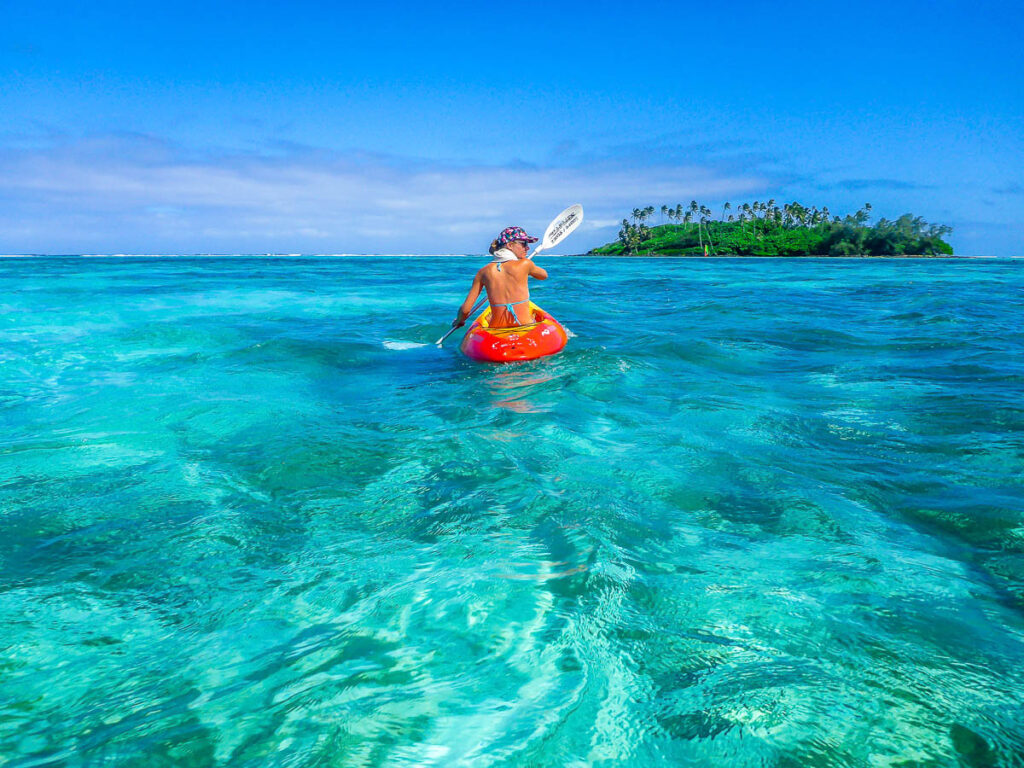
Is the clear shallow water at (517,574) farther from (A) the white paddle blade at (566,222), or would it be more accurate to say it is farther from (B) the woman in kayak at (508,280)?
(A) the white paddle blade at (566,222)

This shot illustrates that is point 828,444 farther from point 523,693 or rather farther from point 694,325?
point 694,325

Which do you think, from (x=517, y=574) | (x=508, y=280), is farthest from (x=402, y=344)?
(x=517, y=574)

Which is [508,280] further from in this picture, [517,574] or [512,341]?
[517,574]

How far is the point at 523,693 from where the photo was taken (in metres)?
2.39

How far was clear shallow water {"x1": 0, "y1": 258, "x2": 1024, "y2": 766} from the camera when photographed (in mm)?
2203

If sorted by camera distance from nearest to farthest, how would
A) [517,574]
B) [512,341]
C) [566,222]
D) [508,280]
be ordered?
1. [517,574]
2. [512,341]
3. [508,280]
4. [566,222]

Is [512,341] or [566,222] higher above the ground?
[566,222]

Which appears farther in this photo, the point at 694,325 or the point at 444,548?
the point at 694,325

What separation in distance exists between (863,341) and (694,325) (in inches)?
159

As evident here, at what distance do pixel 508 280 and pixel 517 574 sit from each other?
6.52 meters

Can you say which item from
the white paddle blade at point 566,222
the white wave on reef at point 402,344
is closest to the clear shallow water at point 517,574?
the white wave on reef at point 402,344

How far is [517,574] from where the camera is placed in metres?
3.22

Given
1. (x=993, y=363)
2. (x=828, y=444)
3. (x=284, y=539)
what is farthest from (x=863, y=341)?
(x=284, y=539)

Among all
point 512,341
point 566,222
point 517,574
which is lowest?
point 517,574
